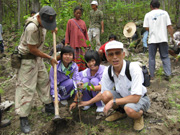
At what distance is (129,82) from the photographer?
84.2 inches

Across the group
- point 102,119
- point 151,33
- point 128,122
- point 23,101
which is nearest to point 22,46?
point 23,101

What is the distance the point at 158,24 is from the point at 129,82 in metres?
2.63

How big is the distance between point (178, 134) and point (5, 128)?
2620 mm

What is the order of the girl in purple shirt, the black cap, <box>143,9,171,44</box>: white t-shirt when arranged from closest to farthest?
the black cap, the girl in purple shirt, <box>143,9,171,44</box>: white t-shirt

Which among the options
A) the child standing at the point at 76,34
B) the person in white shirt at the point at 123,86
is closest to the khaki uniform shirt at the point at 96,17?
the child standing at the point at 76,34

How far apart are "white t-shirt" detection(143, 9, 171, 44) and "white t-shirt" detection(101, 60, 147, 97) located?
2.25 meters

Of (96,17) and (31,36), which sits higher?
(96,17)

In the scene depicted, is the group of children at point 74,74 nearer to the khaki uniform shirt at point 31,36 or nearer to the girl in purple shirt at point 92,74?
the girl in purple shirt at point 92,74

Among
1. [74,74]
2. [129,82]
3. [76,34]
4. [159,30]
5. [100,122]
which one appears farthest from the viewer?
[76,34]

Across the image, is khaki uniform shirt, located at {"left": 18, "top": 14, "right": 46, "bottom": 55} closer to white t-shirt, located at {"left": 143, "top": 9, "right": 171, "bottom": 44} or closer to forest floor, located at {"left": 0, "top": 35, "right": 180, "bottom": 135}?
forest floor, located at {"left": 0, "top": 35, "right": 180, "bottom": 135}

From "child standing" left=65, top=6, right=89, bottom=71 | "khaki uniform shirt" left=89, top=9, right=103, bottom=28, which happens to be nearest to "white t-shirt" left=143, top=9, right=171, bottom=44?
"child standing" left=65, top=6, right=89, bottom=71

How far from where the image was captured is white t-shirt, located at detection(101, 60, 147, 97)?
6.45 ft

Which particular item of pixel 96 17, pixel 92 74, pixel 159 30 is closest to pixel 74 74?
pixel 92 74

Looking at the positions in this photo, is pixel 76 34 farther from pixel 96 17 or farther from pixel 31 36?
pixel 96 17
